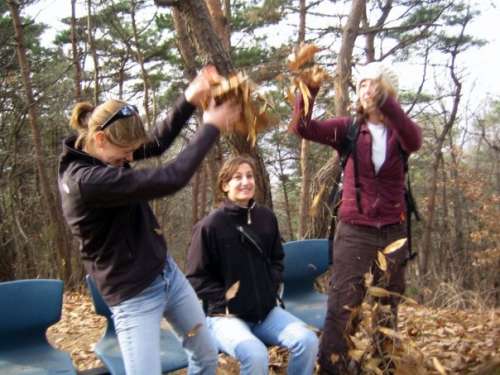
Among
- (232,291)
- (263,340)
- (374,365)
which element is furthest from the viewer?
(263,340)

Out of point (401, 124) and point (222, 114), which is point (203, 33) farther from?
point (222, 114)

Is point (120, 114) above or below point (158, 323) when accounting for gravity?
above

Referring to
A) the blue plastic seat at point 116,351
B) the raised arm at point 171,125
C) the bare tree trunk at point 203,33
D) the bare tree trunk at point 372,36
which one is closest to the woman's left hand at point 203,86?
the raised arm at point 171,125

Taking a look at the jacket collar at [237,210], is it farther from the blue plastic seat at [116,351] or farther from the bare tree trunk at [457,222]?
the bare tree trunk at [457,222]

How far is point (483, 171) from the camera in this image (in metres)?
20.5

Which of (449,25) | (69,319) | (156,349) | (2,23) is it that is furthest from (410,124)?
(449,25)

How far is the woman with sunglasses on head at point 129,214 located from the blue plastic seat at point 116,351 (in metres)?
0.53

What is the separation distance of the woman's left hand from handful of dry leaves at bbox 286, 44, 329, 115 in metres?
0.50

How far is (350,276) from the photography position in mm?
2797

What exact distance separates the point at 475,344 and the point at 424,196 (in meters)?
16.1

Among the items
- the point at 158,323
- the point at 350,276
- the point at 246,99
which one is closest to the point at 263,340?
the point at 350,276

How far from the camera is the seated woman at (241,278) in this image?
2748 mm

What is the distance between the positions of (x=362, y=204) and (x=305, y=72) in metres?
0.78

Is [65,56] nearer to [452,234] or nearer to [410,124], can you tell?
[410,124]
